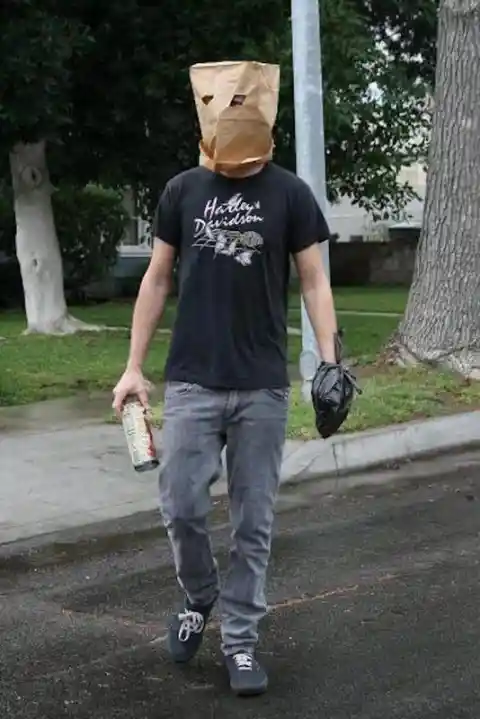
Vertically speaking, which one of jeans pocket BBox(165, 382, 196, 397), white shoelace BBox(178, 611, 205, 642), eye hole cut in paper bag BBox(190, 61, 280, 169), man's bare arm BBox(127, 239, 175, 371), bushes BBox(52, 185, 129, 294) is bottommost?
bushes BBox(52, 185, 129, 294)

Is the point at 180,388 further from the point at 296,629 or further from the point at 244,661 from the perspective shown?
the point at 296,629

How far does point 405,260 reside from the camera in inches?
1272

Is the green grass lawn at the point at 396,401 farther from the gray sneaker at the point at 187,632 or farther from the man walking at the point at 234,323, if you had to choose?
the man walking at the point at 234,323

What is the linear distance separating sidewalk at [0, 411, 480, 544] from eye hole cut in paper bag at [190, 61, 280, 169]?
3.45m

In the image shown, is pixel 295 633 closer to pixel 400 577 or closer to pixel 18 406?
pixel 400 577

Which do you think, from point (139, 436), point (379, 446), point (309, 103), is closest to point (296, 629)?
point (139, 436)

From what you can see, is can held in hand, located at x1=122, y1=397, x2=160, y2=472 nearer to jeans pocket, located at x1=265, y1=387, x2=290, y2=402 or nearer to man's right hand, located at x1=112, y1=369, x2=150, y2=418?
man's right hand, located at x1=112, y1=369, x2=150, y2=418

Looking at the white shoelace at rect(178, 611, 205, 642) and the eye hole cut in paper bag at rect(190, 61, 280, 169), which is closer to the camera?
the eye hole cut in paper bag at rect(190, 61, 280, 169)

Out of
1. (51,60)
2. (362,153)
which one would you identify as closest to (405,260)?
(362,153)

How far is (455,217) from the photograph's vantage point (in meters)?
11.7

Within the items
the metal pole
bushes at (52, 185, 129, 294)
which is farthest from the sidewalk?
bushes at (52, 185, 129, 294)

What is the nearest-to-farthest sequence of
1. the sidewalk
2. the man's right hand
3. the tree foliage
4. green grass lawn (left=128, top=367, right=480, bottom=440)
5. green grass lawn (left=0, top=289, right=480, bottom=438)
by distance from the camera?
the man's right hand, the sidewalk, green grass lawn (left=128, top=367, right=480, bottom=440), green grass lawn (left=0, top=289, right=480, bottom=438), the tree foliage

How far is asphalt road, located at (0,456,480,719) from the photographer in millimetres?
4344

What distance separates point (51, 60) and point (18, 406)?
5176 mm
